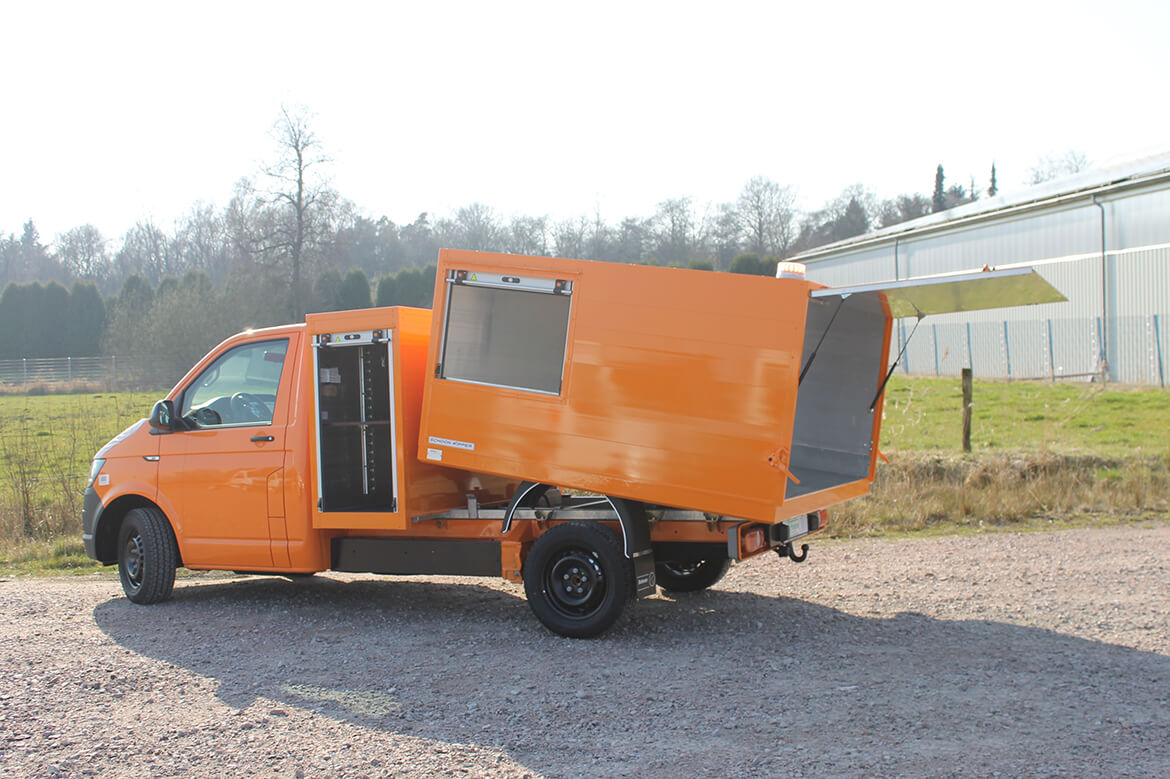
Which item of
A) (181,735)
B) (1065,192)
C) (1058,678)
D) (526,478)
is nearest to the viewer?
(181,735)

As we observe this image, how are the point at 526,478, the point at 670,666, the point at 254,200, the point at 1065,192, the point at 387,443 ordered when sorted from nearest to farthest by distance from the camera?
the point at 670,666 < the point at 526,478 < the point at 387,443 < the point at 1065,192 < the point at 254,200

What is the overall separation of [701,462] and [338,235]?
47597mm

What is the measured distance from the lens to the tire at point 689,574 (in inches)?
314

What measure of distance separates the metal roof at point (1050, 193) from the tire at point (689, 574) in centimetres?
2627

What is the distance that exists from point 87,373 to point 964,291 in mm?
40167

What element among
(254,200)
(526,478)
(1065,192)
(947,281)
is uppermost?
(254,200)

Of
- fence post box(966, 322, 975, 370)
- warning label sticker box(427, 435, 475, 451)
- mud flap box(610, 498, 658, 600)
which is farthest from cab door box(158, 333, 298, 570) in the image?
fence post box(966, 322, 975, 370)

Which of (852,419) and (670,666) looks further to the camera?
(852,419)

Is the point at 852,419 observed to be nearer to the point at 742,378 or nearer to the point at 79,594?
the point at 742,378

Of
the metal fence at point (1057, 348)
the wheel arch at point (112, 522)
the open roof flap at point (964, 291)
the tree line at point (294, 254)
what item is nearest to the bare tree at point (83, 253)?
the tree line at point (294, 254)

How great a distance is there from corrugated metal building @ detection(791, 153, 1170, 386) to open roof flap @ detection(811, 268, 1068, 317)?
70.7 ft

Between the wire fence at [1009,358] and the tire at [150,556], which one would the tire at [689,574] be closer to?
the tire at [150,556]

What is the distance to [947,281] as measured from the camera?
594 cm

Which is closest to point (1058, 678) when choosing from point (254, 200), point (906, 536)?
point (906, 536)
